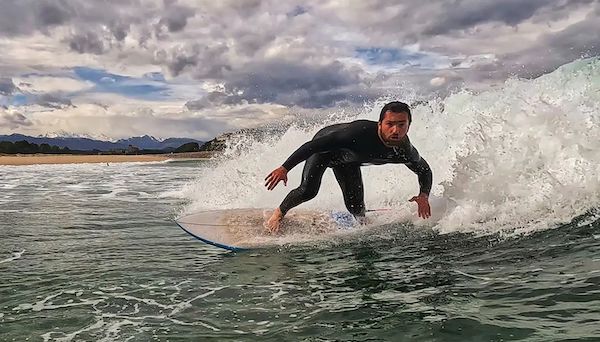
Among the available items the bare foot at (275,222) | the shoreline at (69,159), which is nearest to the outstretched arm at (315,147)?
the bare foot at (275,222)

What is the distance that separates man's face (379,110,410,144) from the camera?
736 cm

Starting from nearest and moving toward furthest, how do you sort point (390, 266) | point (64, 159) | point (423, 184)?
1. point (390, 266)
2. point (423, 184)
3. point (64, 159)

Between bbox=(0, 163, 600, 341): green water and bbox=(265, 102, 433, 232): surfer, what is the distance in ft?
2.80

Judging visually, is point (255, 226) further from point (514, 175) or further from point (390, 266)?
point (514, 175)

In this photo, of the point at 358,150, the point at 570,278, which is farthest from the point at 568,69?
the point at 570,278

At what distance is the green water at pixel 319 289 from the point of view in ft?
14.0

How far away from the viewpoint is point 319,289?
5559 mm

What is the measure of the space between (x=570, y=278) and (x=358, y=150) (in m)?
3.47

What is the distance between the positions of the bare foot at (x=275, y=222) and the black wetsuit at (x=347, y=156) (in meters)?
0.09

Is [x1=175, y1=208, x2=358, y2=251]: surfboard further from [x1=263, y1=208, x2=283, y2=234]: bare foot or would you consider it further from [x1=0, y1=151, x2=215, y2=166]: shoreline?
[x1=0, y1=151, x2=215, y2=166]: shoreline

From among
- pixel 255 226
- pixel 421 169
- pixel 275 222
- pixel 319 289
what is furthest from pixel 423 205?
pixel 319 289

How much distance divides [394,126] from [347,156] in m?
0.95

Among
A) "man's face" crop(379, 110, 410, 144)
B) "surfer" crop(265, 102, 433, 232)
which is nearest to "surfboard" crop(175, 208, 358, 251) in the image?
"surfer" crop(265, 102, 433, 232)

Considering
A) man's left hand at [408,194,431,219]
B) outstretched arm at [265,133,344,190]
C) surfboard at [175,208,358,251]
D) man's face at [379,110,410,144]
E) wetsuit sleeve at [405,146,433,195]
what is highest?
man's face at [379,110,410,144]
